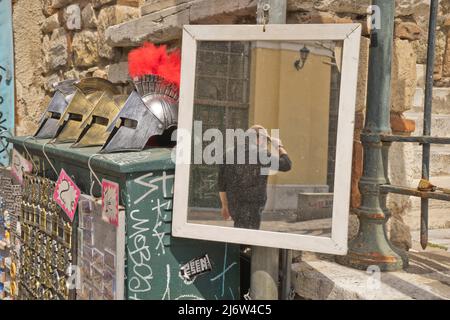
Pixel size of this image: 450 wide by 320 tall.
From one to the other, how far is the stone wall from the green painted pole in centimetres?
260

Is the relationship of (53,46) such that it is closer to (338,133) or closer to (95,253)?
(95,253)

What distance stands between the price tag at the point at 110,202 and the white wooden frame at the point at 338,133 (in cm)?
26

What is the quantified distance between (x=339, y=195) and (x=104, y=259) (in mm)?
1108

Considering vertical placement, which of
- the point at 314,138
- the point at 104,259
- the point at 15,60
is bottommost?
the point at 104,259

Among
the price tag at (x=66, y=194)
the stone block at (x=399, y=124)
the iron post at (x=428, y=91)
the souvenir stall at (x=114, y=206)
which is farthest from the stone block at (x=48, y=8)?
the iron post at (x=428, y=91)

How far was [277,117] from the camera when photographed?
85.0 inches

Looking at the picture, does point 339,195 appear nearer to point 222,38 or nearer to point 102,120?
point 222,38

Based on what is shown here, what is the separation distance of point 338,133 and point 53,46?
4222mm

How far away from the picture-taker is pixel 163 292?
231cm

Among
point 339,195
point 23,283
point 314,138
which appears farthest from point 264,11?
point 23,283

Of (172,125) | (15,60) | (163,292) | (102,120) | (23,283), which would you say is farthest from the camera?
(15,60)

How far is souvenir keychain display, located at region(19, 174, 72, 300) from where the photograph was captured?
2760mm

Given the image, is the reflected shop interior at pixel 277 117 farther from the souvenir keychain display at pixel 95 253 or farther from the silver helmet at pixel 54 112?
the silver helmet at pixel 54 112

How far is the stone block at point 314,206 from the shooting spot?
2.07 m
